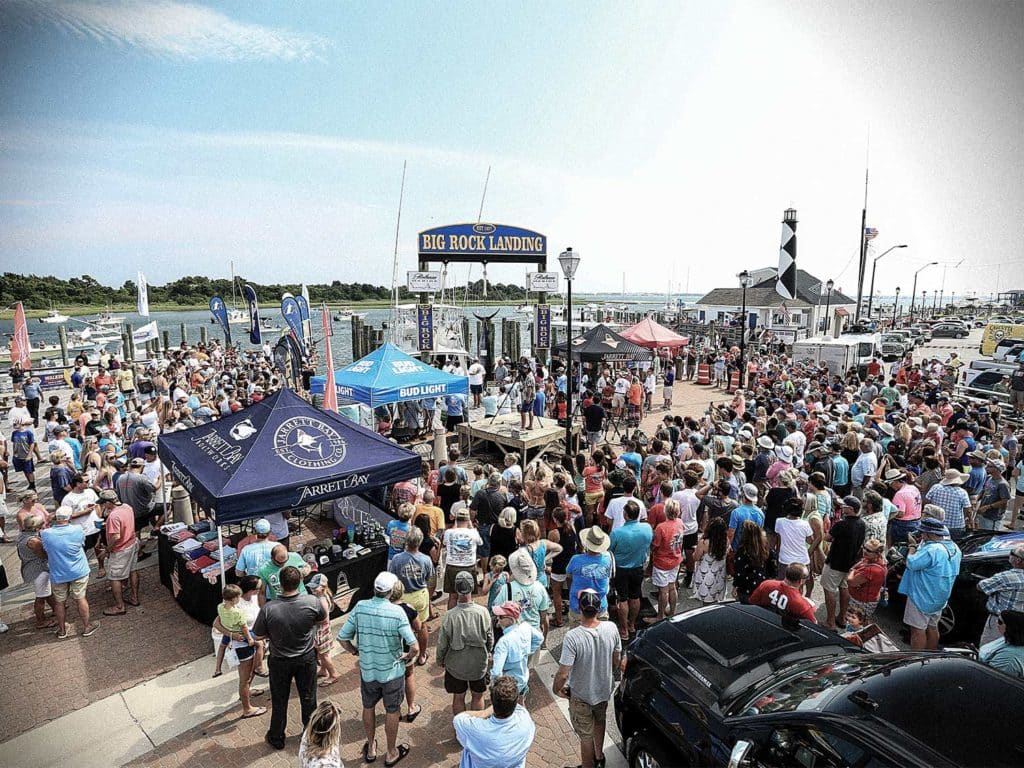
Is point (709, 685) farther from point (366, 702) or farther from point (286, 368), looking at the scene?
point (286, 368)

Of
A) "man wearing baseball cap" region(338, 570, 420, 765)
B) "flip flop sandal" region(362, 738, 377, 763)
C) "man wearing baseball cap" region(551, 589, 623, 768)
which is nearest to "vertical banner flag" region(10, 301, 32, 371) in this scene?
"man wearing baseball cap" region(338, 570, 420, 765)

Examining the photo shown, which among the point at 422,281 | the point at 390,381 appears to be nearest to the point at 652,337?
the point at 422,281

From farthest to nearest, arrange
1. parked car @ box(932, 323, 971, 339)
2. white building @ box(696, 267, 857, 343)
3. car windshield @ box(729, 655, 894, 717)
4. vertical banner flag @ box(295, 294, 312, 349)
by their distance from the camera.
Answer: parked car @ box(932, 323, 971, 339) → white building @ box(696, 267, 857, 343) → vertical banner flag @ box(295, 294, 312, 349) → car windshield @ box(729, 655, 894, 717)

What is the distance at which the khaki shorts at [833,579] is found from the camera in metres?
6.31

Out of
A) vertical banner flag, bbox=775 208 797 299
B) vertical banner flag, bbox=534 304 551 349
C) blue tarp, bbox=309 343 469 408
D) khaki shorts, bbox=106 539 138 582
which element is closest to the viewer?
khaki shorts, bbox=106 539 138 582

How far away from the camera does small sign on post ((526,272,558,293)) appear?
19734mm

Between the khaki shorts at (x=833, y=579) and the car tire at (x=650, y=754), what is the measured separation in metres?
3.46

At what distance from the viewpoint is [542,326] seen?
806 inches

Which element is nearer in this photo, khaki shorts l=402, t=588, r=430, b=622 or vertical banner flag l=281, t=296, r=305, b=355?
khaki shorts l=402, t=588, r=430, b=622

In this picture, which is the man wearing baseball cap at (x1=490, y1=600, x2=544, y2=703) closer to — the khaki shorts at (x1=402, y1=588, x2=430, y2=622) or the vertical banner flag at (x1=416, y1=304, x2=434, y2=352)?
the khaki shorts at (x1=402, y1=588, x2=430, y2=622)

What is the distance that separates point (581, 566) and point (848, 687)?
7.82 ft

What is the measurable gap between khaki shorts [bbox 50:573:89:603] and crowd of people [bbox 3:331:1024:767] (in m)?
0.02

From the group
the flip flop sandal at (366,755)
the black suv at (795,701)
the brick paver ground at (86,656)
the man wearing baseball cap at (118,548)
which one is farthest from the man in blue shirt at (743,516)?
the man wearing baseball cap at (118,548)

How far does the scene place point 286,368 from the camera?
18.9m
